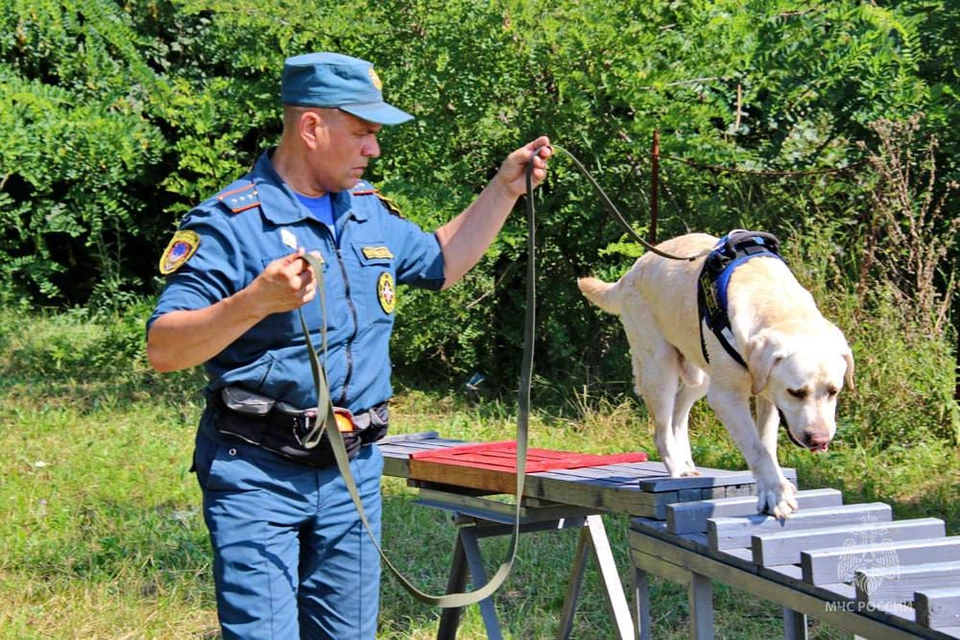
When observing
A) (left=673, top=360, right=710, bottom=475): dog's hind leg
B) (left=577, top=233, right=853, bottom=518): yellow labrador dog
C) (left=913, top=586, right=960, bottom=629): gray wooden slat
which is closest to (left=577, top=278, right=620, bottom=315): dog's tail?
(left=577, top=233, right=853, bottom=518): yellow labrador dog

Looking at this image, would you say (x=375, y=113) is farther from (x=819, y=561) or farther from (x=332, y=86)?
(x=819, y=561)

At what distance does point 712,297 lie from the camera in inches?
175

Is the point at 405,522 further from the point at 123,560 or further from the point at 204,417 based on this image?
the point at 204,417

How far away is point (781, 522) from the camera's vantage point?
3.90 metres

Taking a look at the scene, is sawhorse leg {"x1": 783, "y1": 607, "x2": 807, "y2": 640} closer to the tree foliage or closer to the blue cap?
the blue cap

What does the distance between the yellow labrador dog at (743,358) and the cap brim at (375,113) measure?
1.70 meters

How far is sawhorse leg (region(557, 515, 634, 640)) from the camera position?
14.8 ft

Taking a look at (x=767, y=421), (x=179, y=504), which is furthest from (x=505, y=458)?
(x=179, y=504)

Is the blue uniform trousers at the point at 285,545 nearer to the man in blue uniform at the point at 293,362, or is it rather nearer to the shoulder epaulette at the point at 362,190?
the man in blue uniform at the point at 293,362

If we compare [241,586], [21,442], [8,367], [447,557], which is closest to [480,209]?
[241,586]

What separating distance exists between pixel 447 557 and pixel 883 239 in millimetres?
4148

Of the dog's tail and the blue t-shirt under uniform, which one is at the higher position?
the blue t-shirt under uniform

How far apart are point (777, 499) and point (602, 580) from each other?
947 millimetres

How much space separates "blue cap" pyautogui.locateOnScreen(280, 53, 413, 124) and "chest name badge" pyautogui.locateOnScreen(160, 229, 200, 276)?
498 millimetres
